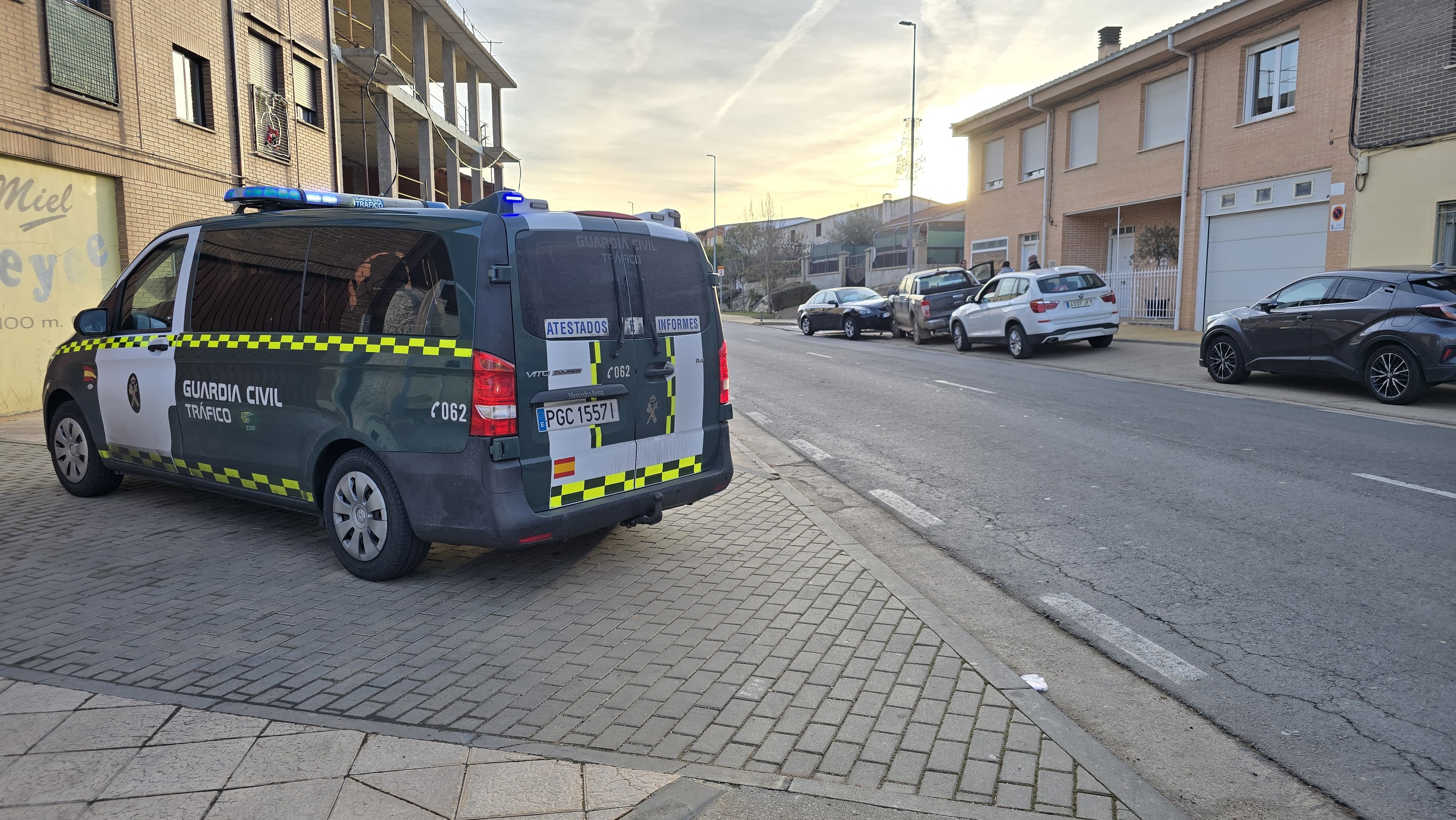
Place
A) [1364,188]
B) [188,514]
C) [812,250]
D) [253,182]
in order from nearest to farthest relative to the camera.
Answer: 1. [188,514]
2. [253,182]
3. [1364,188]
4. [812,250]

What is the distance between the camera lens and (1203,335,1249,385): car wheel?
44.4 feet

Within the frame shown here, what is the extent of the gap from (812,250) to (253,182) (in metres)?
54.1

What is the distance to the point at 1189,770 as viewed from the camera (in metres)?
3.16

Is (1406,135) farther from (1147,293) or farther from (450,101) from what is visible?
(450,101)

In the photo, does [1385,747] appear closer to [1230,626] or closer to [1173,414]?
[1230,626]

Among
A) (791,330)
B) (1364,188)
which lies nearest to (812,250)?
(791,330)

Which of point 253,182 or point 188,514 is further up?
point 253,182

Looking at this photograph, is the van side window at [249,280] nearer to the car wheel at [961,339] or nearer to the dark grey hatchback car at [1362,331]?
the dark grey hatchback car at [1362,331]

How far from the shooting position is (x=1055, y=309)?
1825 centimetres

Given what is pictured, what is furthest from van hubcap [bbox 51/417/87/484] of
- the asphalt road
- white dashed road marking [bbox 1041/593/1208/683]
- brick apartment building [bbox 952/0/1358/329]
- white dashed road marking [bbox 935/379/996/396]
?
brick apartment building [bbox 952/0/1358/329]

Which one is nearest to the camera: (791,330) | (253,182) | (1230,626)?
(1230,626)

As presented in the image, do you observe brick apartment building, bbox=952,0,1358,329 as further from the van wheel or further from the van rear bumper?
the van wheel

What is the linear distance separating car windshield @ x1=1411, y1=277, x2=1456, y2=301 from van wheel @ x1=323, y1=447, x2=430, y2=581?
37.3 ft

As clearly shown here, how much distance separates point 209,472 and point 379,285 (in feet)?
6.49
